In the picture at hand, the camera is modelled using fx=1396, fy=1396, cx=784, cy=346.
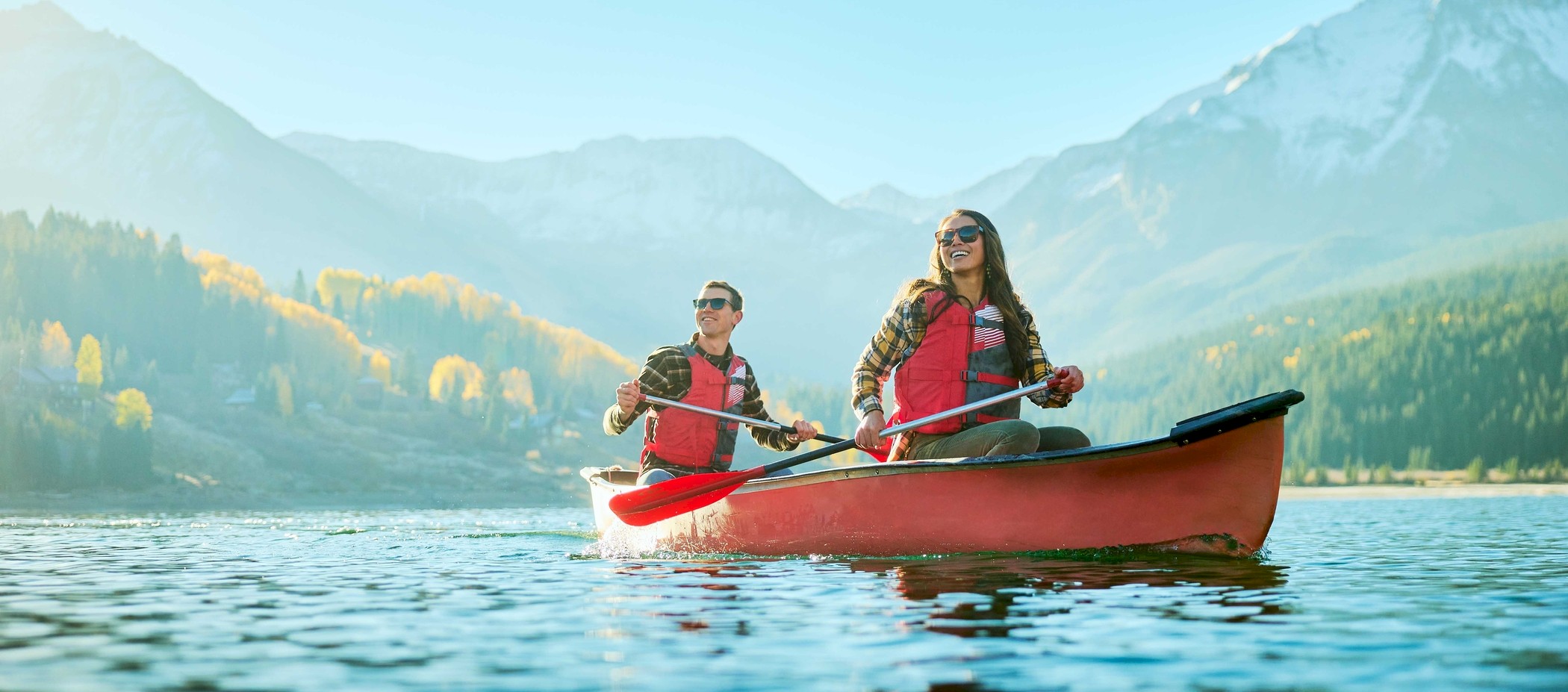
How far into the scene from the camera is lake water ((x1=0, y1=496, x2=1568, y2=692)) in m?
5.77

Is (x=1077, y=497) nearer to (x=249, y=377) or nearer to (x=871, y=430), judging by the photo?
(x=871, y=430)

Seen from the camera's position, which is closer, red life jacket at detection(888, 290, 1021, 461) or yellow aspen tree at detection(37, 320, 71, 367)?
red life jacket at detection(888, 290, 1021, 461)

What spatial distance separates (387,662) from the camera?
6.30 metres

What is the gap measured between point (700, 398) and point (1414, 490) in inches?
3966

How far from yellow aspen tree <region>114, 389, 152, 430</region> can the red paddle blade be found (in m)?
94.0

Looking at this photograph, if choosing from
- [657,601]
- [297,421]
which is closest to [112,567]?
[657,601]

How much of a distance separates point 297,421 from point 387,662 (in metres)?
125

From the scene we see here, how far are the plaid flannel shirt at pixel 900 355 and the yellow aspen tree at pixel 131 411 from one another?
9727 cm

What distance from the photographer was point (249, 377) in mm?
139500

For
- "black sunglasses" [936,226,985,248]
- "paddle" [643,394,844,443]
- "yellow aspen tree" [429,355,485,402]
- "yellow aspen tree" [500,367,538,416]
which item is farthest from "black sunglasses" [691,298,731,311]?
"yellow aspen tree" [429,355,485,402]

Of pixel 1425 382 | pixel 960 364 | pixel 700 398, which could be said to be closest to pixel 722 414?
pixel 700 398

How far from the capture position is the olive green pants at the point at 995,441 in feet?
35.0

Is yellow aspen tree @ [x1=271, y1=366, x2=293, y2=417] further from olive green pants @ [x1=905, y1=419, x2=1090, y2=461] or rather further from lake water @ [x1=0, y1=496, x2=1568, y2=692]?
olive green pants @ [x1=905, y1=419, x2=1090, y2=461]

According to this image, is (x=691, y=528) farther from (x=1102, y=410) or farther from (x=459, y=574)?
(x=1102, y=410)
